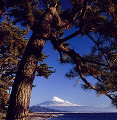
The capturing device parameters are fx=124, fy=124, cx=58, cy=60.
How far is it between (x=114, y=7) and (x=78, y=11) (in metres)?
1.22

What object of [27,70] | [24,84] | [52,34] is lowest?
[24,84]

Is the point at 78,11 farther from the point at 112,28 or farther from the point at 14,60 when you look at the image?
the point at 14,60

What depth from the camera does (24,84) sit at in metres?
2.84

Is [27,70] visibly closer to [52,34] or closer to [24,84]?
[24,84]

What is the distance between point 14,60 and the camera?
12.1 metres

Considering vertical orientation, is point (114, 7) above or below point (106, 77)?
above

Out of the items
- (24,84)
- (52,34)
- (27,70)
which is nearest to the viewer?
(24,84)

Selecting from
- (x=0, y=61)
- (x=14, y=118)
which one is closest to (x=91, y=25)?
(x=14, y=118)

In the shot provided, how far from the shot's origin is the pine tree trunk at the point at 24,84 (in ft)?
8.71

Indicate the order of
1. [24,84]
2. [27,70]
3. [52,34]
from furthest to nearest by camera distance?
[52,34]
[27,70]
[24,84]

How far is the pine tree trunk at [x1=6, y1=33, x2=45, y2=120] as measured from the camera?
8.71 feet

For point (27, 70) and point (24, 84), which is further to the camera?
point (27, 70)

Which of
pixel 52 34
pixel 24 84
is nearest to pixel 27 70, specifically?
pixel 24 84

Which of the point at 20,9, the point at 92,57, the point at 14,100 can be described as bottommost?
the point at 14,100
